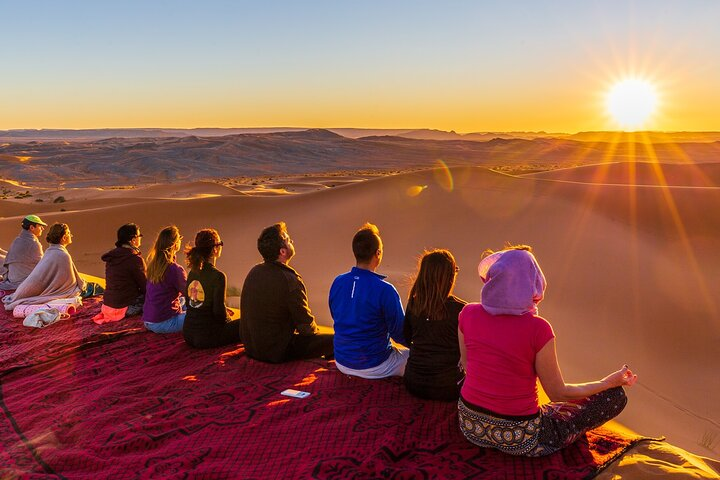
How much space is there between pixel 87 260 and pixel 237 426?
13.3 m

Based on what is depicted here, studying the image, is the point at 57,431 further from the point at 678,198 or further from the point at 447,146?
the point at 447,146

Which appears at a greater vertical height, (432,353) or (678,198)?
(678,198)

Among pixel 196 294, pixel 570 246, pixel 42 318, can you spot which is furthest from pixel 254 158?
pixel 196 294

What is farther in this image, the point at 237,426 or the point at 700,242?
the point at 700,242

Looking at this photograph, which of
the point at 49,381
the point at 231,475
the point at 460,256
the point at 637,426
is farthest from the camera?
the point at 460,256

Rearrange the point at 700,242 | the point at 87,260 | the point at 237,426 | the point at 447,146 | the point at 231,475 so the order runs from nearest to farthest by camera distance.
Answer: the point at 231,475, the point at 237,426, the point at 700,242, the point at 87,260, the point at 447,146

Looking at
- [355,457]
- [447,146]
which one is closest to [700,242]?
[355,457]

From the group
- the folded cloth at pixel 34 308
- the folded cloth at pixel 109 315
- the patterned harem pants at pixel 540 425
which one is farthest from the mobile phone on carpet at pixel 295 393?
the folded cloth at pixel 34 308

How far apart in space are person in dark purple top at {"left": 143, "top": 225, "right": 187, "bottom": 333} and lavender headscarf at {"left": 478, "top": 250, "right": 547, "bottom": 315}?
388 cm

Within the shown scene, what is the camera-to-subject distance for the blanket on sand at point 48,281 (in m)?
7.39

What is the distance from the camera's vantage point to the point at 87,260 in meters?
15.5

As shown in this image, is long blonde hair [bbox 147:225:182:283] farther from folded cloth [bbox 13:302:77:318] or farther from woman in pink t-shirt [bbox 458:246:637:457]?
woman in pink t-shirt [bbox 458:246:637:457]

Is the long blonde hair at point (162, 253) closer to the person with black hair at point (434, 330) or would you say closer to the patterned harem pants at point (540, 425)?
the person with black hair at point (434, 330)

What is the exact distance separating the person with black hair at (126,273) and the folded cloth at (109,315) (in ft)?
0.12
